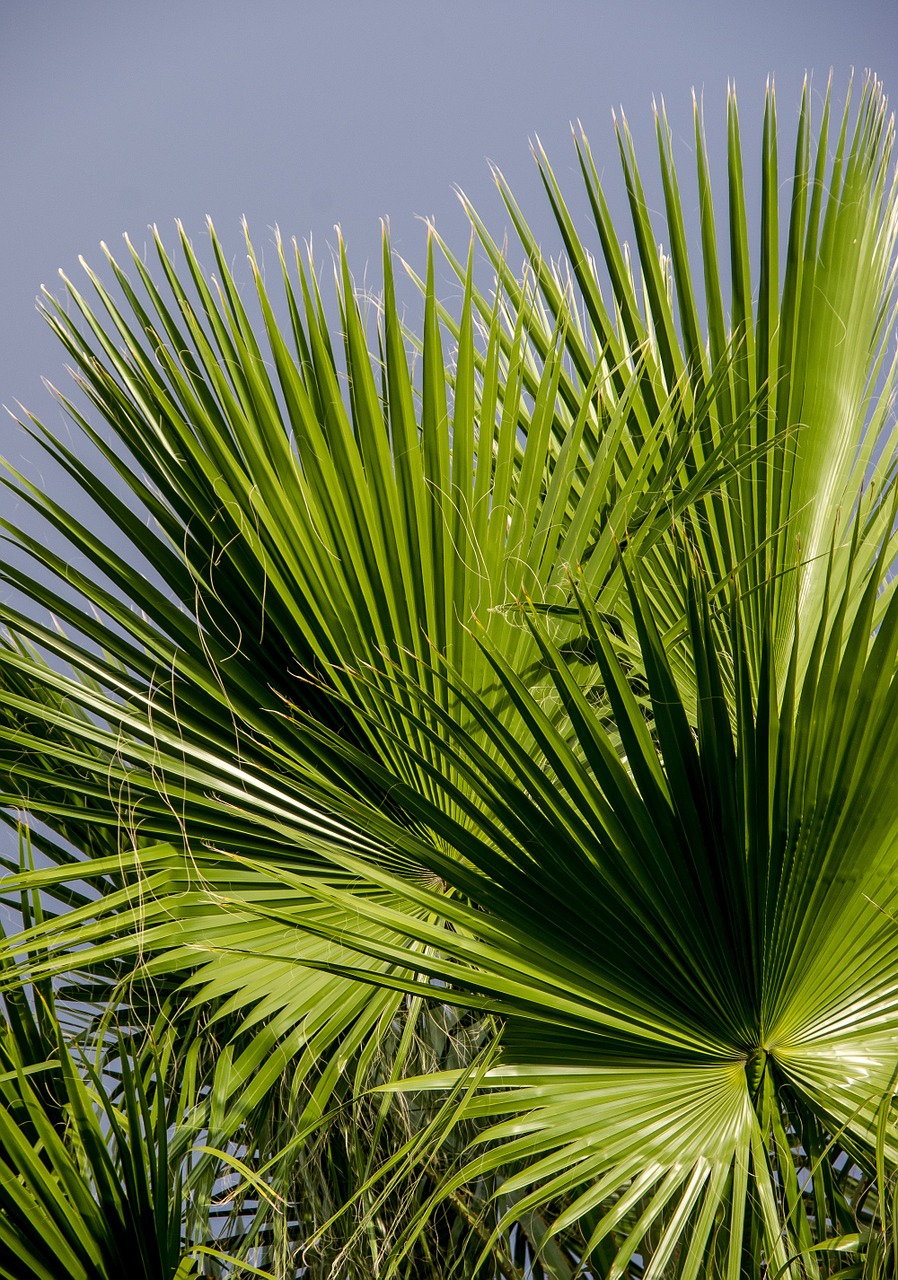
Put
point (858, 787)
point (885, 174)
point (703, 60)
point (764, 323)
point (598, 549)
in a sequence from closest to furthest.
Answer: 1. point (858, 787)
2. point (598, 549)
3. point (764, 323)
4. point (885, 174)
5. point (703, 60)

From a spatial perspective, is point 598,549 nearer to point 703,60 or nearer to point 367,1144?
point 367,1144

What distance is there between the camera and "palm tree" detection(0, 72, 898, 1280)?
0.86 m

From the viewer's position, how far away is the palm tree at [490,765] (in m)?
0.86

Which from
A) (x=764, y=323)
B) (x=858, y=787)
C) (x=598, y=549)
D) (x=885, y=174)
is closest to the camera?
(x=858, y=787)

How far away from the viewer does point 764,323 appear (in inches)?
55.4

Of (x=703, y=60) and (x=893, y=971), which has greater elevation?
(x=703, y=60)

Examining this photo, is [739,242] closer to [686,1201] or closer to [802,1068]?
[802,1068]

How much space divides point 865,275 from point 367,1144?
1.53 meters

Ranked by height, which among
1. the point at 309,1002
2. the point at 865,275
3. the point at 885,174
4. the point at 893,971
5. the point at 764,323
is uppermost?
the point at 885,174

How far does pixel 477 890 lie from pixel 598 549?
0.55 metres

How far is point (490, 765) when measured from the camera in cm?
92

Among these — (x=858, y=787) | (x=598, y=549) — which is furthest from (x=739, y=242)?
(x=858, y=787)

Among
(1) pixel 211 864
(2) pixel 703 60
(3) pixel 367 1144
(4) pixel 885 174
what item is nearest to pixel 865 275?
(4) pixel 885 174

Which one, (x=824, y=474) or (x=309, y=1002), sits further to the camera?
(x=824, y=474)
